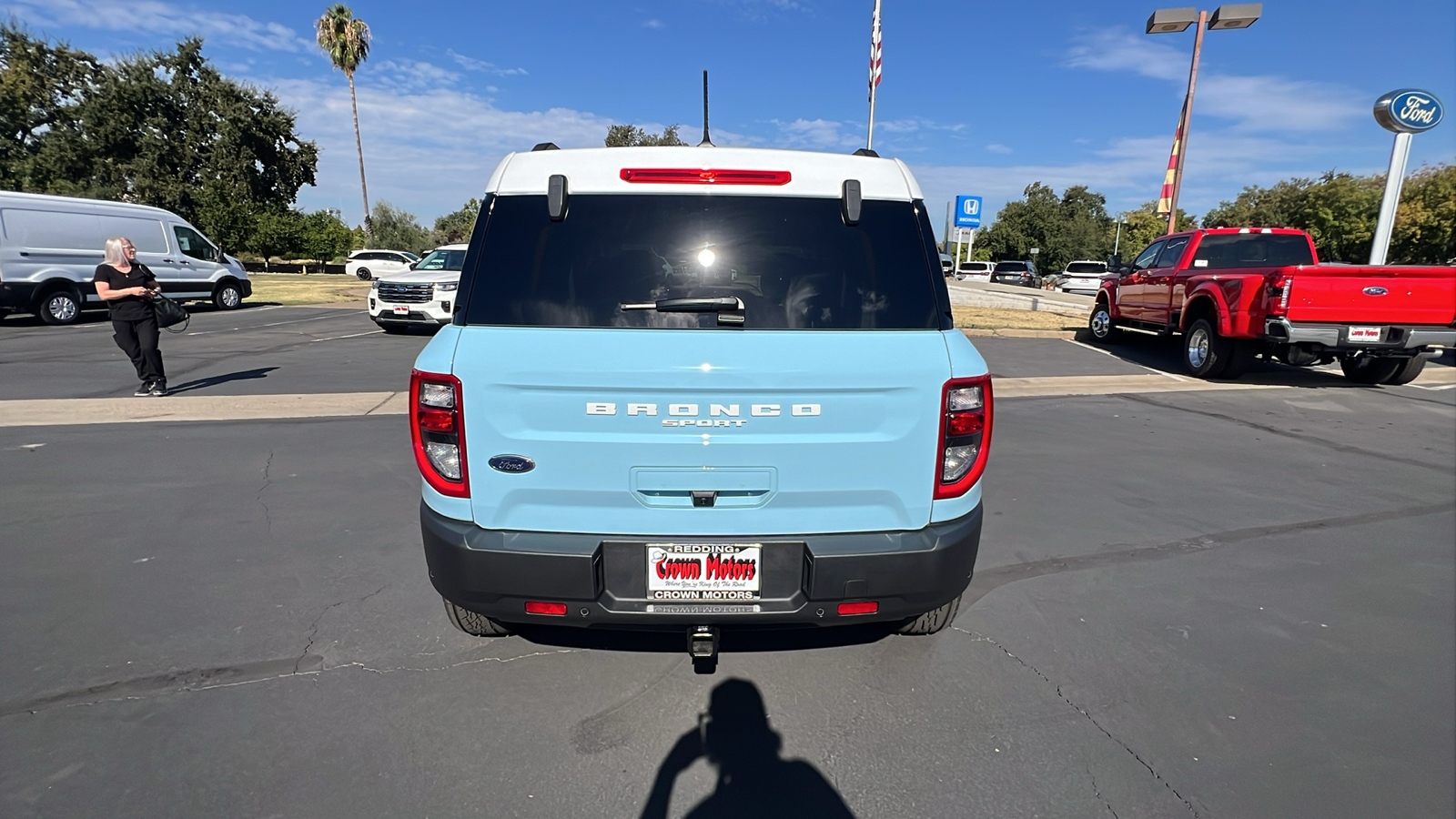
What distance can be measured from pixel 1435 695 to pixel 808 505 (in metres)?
2.69

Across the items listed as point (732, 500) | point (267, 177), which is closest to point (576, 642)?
point (732, 500)

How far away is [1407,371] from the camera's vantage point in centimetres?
1066

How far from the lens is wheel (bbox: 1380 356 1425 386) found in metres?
10.5

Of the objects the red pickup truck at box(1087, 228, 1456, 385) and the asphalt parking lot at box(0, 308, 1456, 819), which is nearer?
the asphalt parking lot at box(0, 308, 1456, 819)

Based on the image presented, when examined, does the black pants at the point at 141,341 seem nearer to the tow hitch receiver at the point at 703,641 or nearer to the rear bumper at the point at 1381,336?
the tow hitch receiver at the point at 703,641

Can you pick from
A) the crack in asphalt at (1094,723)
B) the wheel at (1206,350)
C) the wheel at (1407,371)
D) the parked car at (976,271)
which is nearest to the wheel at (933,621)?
the crack in asphalt at (1094,723)

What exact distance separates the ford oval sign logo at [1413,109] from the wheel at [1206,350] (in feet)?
20.9

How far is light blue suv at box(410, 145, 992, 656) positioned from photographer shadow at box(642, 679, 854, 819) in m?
0.32

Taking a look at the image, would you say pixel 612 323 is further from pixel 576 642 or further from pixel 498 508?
pixel 576 642

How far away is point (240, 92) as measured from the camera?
41.8 m

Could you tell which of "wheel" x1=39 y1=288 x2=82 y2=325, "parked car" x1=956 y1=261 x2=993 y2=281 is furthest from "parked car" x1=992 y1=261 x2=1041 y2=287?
"wheel" x1=39 y1=288 x2=82 y2=325

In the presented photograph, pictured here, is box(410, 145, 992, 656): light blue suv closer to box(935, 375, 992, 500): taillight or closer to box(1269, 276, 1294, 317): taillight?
box(935, 375, 992, 500): taillight

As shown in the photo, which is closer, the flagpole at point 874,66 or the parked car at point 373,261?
the flagpole at point 874,66

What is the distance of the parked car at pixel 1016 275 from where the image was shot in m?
41.6
